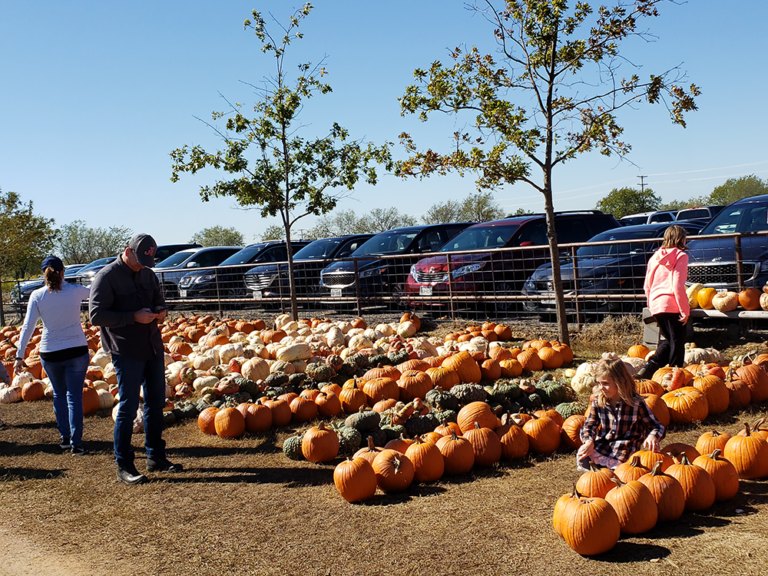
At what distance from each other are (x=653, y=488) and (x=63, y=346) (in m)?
5.52

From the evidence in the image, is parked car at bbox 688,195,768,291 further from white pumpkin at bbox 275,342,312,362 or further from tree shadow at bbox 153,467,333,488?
tree shadow at bbox 153,467,333,488

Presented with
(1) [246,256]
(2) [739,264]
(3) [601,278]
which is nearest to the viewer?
(2) [739,264]

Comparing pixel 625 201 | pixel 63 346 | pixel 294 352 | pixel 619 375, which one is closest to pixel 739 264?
pixel 619 375

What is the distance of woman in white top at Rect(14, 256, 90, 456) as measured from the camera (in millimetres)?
6840

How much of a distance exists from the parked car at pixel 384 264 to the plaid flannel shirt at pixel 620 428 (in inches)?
322

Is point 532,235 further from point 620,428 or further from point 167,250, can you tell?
point 167,250

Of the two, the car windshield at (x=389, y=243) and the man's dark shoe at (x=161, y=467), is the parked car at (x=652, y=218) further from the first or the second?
the man's dark shoe at (x=161, y=467)

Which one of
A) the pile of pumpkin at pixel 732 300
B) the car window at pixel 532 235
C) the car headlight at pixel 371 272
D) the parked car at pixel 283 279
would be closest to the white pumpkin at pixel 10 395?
the parked car at pixel 283 279

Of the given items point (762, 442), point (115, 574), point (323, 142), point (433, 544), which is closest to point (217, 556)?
point (115, 574)

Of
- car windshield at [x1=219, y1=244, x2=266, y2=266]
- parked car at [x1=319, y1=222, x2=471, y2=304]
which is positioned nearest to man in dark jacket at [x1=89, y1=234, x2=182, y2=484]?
parked car at [x1=319, y1=222, x2=471, y2=304]

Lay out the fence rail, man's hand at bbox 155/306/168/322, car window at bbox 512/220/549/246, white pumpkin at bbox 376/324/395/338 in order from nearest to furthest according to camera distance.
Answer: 1. man's hand at bbox 155/306/168/322
2. the fence rail
3. white pumpkin at bbox 376/324/395/338
4. car window at bbox 512/220/549/246

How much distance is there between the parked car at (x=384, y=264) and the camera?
1381cm

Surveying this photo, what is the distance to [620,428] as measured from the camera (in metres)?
4.63

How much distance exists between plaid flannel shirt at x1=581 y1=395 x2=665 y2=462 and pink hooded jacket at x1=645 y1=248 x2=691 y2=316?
9.71 ft
